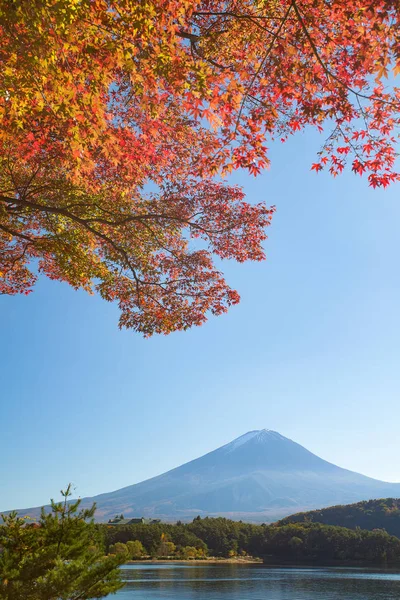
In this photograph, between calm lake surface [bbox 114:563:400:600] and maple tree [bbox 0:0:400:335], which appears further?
calm lake surface [bbox 114:563:400:600]

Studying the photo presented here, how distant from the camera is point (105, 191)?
7.95m

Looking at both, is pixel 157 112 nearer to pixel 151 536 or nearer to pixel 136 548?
pixel 136 548

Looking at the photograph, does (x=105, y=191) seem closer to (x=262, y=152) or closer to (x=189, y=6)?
(x=262, y=152)

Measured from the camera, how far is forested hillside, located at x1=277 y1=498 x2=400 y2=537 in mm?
101125

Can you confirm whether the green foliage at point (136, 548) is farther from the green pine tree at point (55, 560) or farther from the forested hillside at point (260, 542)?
the green pine tree at point (55, 560)

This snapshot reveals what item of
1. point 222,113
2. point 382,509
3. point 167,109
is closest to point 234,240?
point 167,109

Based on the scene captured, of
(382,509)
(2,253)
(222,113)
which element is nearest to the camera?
(222,113)

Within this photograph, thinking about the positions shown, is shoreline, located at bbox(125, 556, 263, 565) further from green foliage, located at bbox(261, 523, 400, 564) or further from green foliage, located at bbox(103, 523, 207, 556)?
green foliage, located at bbox(261, 523, 400, 564)

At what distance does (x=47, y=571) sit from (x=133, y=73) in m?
6.33

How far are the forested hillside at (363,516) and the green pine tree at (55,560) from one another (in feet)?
346

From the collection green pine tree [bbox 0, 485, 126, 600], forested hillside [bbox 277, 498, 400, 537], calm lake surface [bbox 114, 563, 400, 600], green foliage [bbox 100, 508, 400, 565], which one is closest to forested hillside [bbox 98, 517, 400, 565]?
green foliage [bbox 100, 508, 400, 565]

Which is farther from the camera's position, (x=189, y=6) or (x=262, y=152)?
(x=262, y=152)

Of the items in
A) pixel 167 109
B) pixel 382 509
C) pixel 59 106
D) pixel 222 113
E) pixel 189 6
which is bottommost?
pixel 382 509

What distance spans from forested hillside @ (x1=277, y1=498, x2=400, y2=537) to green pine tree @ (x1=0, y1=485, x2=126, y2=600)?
346 feet
